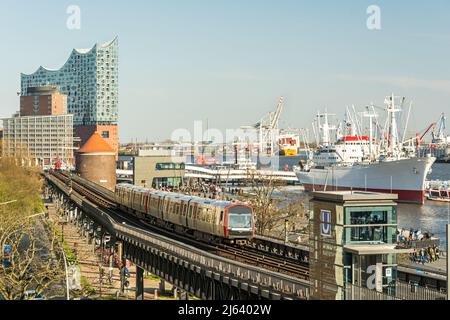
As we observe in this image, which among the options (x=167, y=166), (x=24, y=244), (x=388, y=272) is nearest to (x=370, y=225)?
(x=388, y=272)

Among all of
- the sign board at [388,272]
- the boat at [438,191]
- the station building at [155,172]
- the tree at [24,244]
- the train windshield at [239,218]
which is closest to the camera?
the sign board at [388,272]

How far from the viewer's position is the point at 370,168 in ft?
407

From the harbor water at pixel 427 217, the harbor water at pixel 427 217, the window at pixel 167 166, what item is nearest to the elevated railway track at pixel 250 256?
the harbor water at pixel 427 217

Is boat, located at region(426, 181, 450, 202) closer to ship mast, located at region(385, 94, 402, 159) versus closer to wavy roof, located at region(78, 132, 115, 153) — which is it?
ship mast, located at region(385, 94, 402, 159)

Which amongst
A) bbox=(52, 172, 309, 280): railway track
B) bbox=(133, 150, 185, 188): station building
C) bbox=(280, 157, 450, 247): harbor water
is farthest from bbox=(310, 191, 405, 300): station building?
bbox=(133, 150, 185, 188): station building

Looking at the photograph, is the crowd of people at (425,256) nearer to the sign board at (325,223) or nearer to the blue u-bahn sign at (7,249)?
the blue u-bahn sign at (7,249)

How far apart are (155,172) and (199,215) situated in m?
81.5

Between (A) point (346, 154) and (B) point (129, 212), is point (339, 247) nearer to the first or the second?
(B) point (129, 212)

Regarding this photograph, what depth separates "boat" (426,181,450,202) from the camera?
119 meters

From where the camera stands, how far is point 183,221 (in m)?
45.7

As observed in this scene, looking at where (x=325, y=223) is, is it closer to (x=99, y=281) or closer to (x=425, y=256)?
(x=99, y=281)

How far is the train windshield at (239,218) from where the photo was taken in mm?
39594

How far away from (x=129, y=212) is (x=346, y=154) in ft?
280
